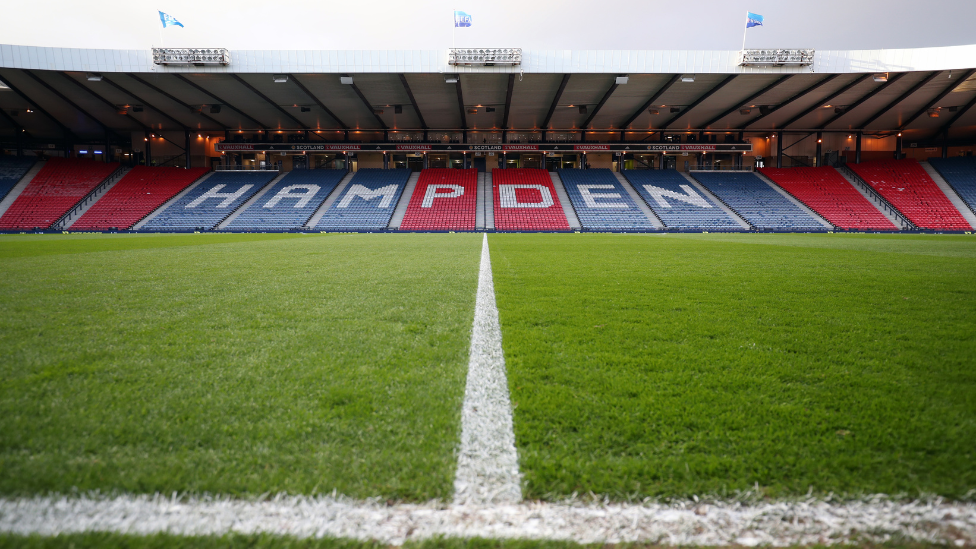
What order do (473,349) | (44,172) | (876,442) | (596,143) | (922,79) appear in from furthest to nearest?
(596,143) < (44,172) < (922,79) < (473,349) < (876,442)

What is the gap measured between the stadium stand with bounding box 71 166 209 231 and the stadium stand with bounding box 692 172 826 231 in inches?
1511

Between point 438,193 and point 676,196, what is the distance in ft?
55.3

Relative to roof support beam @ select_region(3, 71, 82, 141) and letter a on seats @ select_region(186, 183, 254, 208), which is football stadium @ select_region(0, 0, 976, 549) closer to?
letter a on seats @ select_region(186, 183, 254, 208)

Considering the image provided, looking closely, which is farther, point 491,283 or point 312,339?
point 491,283

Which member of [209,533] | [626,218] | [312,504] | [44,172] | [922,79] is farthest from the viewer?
[44,172]

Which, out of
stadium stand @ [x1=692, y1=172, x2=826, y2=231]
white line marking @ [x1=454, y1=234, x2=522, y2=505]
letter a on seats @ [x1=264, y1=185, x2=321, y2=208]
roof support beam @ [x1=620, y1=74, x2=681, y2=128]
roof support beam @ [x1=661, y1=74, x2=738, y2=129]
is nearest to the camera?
white line marking @ [x1=454, y1=234, x2=522, y2=505]

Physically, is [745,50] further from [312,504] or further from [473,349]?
[312,504]

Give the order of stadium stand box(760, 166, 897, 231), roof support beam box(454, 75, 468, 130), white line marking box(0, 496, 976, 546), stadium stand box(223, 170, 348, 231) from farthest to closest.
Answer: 1. stadium stand box(223, 170, 348, 231)
2. stadium stand box(760, 166, 897, 231)
3. roof support beam box(454, 75, 468, 130)
4. white line marking box(0, 496, 976, 546)

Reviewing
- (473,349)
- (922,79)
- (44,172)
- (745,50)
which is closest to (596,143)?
(745,50)

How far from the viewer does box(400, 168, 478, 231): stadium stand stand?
26453 mm

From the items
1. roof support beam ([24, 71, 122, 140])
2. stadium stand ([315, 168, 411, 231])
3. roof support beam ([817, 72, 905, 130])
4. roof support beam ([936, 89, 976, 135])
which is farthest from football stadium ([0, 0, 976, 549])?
roof support beam ([936, 89, 976, 135])

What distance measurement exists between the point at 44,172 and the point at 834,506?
4273 cm

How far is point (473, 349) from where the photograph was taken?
97.1 inches

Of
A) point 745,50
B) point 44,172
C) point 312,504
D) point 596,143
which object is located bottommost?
point 312,504
